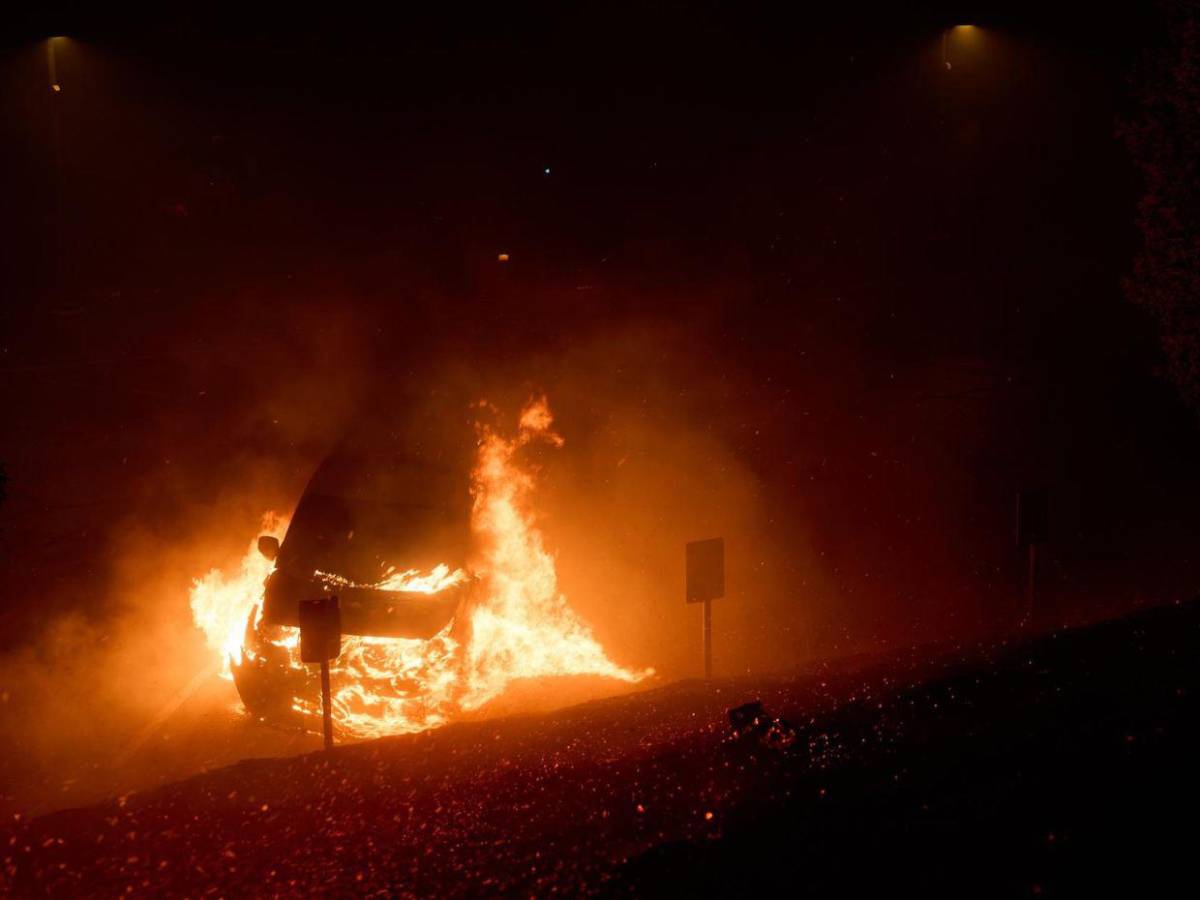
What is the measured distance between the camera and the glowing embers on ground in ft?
28.6

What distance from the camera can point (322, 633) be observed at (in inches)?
306

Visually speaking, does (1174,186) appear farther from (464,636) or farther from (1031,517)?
(464,636)

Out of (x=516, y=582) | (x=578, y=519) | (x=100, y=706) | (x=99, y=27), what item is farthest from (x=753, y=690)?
(x=99, y=27)

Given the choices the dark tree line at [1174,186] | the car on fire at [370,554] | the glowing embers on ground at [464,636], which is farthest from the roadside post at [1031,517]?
the car on fire at [370,554]

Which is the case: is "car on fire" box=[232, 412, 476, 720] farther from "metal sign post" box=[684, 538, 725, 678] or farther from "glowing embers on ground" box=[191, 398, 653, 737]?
"metal sign post" box=[684, 538, 725, 678]

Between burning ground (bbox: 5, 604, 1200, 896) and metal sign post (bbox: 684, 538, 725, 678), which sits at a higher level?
metal sign post (bbox: 684, 538, 725, 678)

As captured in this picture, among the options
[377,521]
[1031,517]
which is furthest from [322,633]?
[1031,517]

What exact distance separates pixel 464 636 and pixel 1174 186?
28.3 feet

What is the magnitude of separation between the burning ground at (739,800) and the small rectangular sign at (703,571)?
1316 mm

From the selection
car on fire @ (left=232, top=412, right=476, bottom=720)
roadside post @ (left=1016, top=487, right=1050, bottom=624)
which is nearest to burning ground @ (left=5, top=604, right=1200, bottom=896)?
car on fire @ (left=232, top=412, right=476, bottom=720)

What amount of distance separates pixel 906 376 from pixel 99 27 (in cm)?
1766

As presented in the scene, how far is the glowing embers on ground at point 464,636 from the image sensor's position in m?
8.72

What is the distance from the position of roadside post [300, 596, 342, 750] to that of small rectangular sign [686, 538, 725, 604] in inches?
134

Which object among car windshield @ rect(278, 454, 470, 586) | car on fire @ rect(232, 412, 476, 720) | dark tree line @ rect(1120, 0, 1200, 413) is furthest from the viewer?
dark tree line @ rect(1120, 0, 1200, 413)
